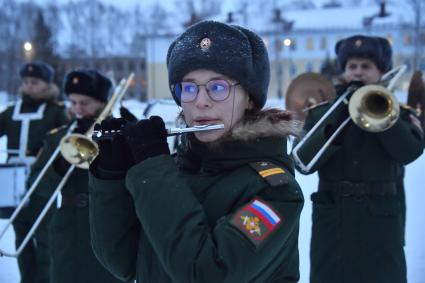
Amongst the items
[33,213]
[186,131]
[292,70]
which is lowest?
[33,213]

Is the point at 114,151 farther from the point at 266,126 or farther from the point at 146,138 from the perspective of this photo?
the point at 266,126

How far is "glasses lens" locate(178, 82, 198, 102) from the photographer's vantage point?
5.28 feet

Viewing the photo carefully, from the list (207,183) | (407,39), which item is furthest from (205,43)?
(407,39)

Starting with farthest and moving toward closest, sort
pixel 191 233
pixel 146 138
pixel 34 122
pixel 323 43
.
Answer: pixel 323 43 < pixel 34 122 < pixel 146 138 < pixel 191 233

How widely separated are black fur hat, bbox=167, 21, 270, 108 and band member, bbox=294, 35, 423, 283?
1680mm

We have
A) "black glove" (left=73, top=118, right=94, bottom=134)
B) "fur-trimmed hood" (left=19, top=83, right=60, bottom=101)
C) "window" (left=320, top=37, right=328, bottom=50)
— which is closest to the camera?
"black glove" (left=73, top=118, right=94, bottom=134)

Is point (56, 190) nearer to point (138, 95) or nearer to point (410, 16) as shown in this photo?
point (410, 16)

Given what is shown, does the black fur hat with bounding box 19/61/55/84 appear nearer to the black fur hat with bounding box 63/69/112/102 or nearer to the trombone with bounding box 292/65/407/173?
the black fur hat with bounding box 63/69/112/102

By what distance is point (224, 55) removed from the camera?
158 cm

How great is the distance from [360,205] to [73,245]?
1632mm

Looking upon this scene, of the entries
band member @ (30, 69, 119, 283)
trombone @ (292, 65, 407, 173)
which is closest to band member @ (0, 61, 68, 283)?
band member @ (30, 69, 119, 283)

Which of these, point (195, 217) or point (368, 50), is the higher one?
point (368, 50)

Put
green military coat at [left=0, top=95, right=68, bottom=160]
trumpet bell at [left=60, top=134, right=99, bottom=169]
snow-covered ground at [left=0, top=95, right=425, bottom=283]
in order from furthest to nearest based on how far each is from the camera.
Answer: green military coat at [left=0, top=95, right=68, bottom=160] < snow-covered ground at [left=0, top=95, right=425, bottom=283] < trumpet bell at [left=60, top=134, right=99, bottom=169]

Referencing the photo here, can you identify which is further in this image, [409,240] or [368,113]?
[409,240]
